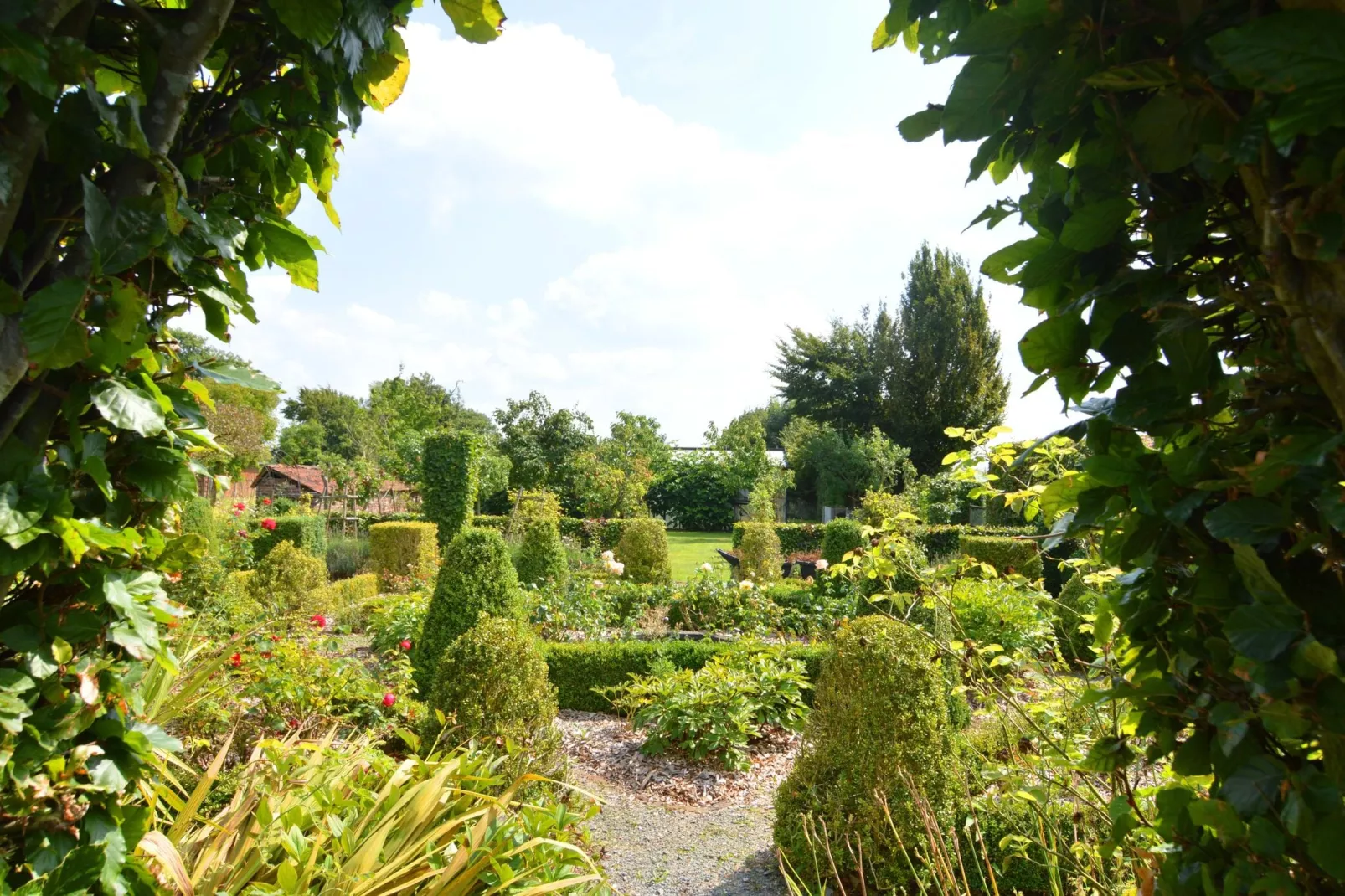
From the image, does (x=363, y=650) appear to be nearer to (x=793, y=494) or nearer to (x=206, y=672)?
(x=206, y=672)

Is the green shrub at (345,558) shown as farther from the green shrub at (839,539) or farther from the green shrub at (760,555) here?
the green shrub at (839,539)

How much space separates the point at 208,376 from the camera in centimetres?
125

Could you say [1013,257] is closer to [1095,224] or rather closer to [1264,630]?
[1095,224]

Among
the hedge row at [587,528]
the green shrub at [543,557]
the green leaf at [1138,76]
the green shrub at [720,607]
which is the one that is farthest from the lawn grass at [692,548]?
the green leaf at [1138,76]

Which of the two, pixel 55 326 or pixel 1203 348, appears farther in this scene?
pixel 55 326

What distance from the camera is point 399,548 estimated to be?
1217 centimetres

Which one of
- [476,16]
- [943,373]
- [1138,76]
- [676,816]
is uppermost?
[943,373]

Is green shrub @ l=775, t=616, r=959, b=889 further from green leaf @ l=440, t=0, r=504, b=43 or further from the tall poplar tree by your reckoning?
the tall poplar tree

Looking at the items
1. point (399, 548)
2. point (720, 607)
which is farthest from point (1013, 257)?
point (399, 548)

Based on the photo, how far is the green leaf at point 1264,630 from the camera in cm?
68

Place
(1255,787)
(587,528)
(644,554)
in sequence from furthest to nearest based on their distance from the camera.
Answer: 1. (587,528)
2. (644,554)
3. (1255,787)

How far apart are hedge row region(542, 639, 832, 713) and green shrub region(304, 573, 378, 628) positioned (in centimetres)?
300

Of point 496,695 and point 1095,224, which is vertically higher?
point 1095,224

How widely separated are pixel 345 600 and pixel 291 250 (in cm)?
984
